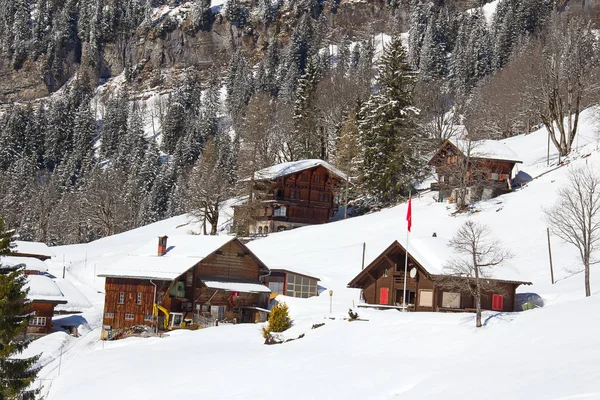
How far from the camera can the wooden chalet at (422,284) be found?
40.0 metres

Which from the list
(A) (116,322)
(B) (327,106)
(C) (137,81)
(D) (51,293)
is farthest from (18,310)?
(C) (137,81)

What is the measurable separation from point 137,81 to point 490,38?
336ft

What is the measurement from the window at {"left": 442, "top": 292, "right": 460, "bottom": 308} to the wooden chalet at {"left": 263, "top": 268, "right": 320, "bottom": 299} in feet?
34.9

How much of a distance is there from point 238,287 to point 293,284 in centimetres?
472

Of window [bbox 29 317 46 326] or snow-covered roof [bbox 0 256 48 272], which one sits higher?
snow-covered roof [bbox 0 256 48 272]

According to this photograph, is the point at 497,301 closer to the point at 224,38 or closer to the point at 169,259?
the point at 169,259

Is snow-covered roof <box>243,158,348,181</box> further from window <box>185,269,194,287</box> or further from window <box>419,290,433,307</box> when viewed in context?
window <box>419,290,433,307</box>

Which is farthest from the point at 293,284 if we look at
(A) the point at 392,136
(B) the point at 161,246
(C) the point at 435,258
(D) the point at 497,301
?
(A) the point at 392,136

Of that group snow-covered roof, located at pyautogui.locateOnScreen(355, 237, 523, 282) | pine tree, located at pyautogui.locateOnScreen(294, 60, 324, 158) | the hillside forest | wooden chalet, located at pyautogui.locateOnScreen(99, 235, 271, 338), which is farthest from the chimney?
pine tree, located at pyautogui.locateOnScreen(294, 60, 324, 158)

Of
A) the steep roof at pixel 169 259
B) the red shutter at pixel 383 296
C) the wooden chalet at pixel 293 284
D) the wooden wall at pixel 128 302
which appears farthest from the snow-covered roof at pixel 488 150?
the wooden wall at pixel 128 302

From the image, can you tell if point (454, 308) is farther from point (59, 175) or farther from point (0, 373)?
point (59, 175)

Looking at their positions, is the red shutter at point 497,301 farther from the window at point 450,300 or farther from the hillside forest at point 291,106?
the hillside forest at point 291,106

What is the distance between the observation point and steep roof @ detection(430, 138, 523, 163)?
221 ft

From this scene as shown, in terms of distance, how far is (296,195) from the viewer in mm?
76062
